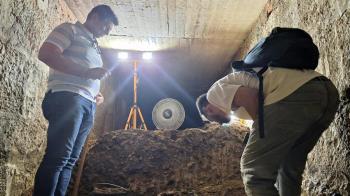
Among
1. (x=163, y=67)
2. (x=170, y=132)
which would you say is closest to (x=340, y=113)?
(x=170, y=132)

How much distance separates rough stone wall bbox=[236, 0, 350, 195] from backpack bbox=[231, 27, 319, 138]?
38 centimetres

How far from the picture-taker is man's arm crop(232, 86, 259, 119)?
4.03 ft

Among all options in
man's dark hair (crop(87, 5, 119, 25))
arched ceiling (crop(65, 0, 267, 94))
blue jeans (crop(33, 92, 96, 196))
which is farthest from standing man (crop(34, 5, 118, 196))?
arched ceiling (crop(65, 0, 267, 94))

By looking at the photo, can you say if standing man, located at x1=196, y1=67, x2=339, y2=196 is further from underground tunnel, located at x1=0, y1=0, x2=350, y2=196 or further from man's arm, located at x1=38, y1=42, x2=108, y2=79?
man's arm, located at x1=38, y1=42, x2=108, y2=79

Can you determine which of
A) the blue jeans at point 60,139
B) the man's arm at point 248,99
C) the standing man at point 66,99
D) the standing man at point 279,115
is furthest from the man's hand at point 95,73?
the man's arm at point 248,99

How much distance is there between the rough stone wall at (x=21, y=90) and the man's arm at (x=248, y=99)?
153 centimetres

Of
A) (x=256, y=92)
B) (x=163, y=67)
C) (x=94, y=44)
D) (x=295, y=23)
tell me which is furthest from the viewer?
(x=163, y=67)

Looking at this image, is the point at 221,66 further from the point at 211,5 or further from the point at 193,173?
the point at 193,173

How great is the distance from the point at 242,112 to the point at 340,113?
2.05ft

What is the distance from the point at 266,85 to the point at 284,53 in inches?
6.1

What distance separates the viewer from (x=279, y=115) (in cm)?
117

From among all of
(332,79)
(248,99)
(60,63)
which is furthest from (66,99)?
(332,79)

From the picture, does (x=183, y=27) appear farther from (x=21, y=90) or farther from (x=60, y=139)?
(x=60, y=139)

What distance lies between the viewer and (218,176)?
9.62 feet
